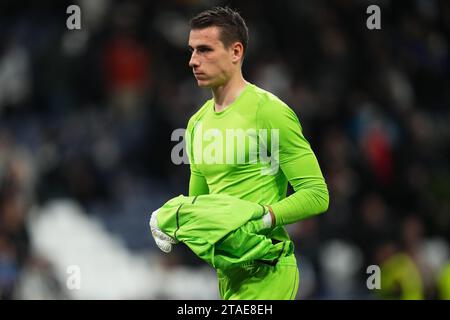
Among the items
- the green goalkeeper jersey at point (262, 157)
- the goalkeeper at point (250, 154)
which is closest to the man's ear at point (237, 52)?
the goalkeeper at point (250, 154)

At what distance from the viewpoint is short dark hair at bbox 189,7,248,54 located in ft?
12.4

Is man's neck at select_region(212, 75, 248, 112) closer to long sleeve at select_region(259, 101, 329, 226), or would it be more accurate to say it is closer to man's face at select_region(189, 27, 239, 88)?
man's face at select_region(189, 27, 239, 88)

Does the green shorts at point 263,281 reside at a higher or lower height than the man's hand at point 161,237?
lower

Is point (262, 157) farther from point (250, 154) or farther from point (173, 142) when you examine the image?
point (173, 142)

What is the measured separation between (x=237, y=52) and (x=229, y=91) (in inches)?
6.1

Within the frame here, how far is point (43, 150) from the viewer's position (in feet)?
27.2

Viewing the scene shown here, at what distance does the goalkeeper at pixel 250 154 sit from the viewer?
3.66 m

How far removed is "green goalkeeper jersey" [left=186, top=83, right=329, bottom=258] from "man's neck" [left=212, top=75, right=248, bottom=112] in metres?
0.02

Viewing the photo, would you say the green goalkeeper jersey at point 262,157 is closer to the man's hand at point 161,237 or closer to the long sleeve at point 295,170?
the long sleeve at point 295,170

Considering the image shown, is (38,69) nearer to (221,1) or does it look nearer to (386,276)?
(221,1)

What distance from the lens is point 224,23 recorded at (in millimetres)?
3799

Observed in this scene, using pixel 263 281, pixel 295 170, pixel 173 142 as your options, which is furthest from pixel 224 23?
pixel 173 142

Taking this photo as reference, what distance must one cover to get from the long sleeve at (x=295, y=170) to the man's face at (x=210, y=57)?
0.77ft

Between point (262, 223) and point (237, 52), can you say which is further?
point (237, 52)
